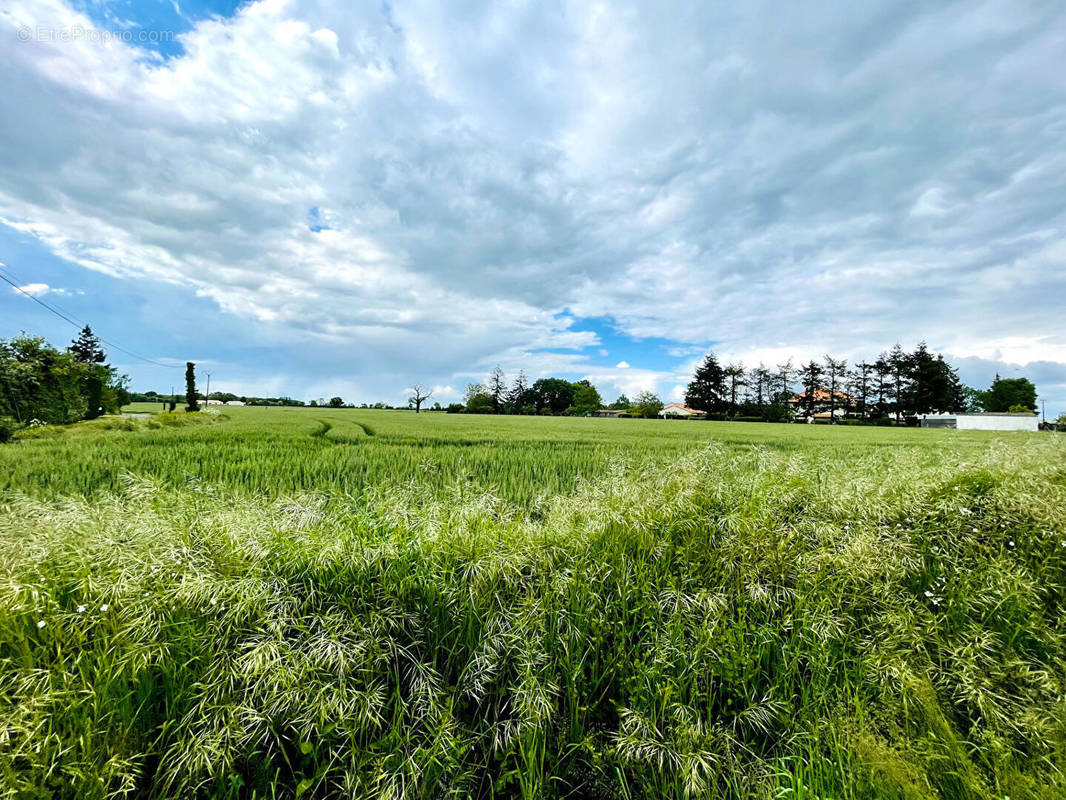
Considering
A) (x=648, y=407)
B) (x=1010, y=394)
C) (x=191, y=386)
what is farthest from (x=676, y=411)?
(x=191, y=386)

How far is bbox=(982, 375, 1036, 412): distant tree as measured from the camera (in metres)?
79.3

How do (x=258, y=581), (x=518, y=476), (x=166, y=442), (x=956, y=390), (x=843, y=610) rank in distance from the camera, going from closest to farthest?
1. (x=258, y=581)
2. (x=843, y=610)
3. (x=518, y=476)
4. (x=166, y=442)
5. (x=956, y=390)

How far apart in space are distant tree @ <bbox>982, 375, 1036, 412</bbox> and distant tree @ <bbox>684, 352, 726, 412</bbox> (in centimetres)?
5266

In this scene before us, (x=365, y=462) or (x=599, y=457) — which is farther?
(x=599, y=457)

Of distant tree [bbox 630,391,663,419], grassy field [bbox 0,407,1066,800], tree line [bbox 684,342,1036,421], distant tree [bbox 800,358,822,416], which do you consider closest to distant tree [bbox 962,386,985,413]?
tree line [bbox 684,342,1036,421]

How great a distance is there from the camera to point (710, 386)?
266ft

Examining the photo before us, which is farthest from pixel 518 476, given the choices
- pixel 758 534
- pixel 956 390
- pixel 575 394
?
pixel 956 390

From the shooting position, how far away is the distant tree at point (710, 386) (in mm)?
81000

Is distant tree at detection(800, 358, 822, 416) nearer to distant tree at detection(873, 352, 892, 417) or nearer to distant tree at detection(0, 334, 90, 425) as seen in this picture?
distant tree at detection(873, 352, 892, 417)

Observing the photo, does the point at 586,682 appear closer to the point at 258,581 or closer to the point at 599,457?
the point at 258,581

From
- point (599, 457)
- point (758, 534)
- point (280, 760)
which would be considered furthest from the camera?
point (599, 457)

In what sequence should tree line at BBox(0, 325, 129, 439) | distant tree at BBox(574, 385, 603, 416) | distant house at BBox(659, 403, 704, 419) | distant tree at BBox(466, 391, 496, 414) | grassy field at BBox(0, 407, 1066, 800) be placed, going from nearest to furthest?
grassy field at BBox(0, 407, 1066, 800) → tree line at BBox(0, 325, 129, 439) → distant house at BBox(659, 403, 704, 419) → distant tree at BBox(466, 391, 496, 414) → distant tree at BBox(574, 385, 603, 416)

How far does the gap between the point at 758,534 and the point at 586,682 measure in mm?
1943

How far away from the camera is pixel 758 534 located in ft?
11.5
